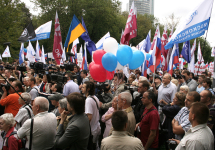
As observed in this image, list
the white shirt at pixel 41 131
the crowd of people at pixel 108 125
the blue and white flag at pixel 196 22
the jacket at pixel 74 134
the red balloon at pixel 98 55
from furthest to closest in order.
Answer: the red balloon at pixel 98 55 < the blue and white flag at pixel 196 22 < the white shirt at pixel 41 131 < the jacket at pixel 74 134 < the crowd of people at pixel 108 125

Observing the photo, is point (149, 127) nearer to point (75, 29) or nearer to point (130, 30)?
point (130, 30)

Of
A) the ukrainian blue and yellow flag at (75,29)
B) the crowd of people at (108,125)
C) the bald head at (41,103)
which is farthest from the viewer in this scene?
the ukrainian blue and yellow flag at (75,29)

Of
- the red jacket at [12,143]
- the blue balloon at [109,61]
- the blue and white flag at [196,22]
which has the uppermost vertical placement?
the blue and white flag at [196,22]

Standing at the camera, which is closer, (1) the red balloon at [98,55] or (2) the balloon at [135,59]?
(1) the red balloon at [98,55]

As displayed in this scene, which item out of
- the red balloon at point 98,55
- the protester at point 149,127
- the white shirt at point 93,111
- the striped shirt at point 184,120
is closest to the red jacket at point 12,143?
the white shirt at point 93,111

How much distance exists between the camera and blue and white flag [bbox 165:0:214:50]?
477 cm

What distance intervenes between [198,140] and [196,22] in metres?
3.49

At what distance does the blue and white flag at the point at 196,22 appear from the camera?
15.7ft

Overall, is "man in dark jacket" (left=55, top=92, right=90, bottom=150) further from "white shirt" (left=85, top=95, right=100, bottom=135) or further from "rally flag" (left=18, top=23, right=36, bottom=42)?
"rally flag" (left=18, top=23, right=36, bottom=42)

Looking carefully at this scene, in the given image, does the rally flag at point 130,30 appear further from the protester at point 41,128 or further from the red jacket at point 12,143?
the red jacket at point 12,143

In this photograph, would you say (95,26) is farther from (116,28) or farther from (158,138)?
(158,138)

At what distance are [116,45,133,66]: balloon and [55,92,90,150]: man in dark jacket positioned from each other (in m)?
2.35

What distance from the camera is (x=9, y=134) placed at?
337 centimetres

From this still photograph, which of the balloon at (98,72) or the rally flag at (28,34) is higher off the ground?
the rally flag at (28,34)
